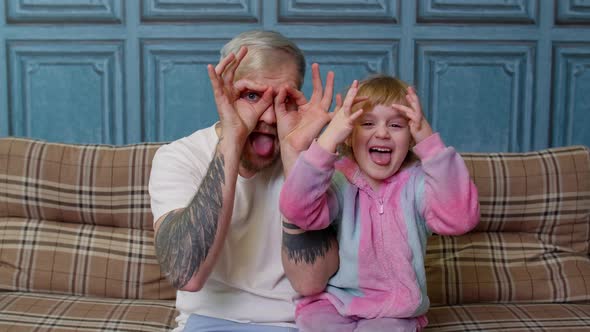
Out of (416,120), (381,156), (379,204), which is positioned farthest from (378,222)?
(416,120)

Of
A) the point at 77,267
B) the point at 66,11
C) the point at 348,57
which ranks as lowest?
the point at 77,267

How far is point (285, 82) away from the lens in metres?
1.61

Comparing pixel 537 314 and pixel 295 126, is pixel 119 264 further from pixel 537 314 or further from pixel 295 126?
pixel 537 314

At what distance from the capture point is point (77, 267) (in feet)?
7.07

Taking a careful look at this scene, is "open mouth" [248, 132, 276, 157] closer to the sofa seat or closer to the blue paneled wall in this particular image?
the sofa seat

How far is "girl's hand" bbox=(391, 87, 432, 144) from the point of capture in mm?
1460

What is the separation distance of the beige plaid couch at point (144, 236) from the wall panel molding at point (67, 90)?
1.59 feet

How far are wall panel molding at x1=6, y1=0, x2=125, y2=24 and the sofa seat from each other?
5.30 feet

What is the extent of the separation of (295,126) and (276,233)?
28 cm

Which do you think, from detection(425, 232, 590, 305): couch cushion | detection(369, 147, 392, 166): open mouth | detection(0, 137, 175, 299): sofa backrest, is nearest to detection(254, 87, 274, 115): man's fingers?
detection(369, 147, 392, 166): open mouth

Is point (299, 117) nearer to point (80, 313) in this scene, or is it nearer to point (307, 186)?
point (307, 186)

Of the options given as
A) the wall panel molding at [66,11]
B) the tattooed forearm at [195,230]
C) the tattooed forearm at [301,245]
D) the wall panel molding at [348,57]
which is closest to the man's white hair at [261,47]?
the tattooed forearm at [195,230]

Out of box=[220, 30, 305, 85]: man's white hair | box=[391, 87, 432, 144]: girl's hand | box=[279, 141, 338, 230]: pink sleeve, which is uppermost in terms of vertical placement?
box=[220, 30, 305, 85]: man's white hair

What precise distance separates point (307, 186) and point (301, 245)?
176 mm
